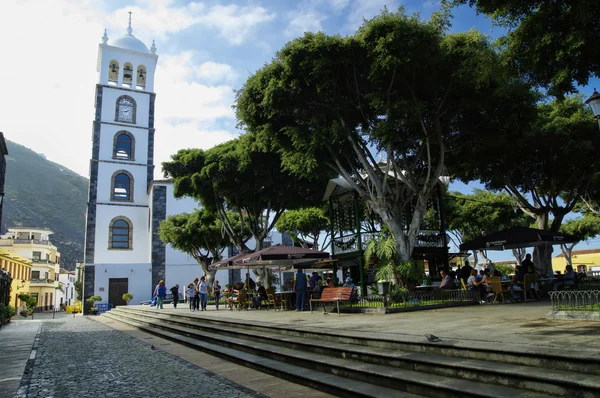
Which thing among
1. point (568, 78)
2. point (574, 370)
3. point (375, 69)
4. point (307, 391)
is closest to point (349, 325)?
point (307, 391)

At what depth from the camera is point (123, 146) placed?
129 feet

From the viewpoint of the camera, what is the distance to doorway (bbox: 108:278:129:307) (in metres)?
36.0

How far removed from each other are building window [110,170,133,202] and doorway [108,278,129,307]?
7.01 m

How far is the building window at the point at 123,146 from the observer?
127 ft

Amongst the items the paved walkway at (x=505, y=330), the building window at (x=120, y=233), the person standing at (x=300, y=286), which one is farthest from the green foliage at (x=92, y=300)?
the paved walkway at (x=505, y=330)

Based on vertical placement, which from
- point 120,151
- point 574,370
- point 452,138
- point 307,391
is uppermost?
point 120,151

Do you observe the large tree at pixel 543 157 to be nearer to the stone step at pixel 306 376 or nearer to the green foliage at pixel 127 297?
the stone step at pixel 306 376

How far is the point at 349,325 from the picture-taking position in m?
9.16

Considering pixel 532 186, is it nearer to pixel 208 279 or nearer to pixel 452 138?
pixel 452 138

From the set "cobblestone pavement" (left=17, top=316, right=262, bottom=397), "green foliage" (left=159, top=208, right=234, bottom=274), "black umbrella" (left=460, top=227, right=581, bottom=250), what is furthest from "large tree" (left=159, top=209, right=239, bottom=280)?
"cobblestone pavement" (left=17, top=316, right=262, bottom=397)

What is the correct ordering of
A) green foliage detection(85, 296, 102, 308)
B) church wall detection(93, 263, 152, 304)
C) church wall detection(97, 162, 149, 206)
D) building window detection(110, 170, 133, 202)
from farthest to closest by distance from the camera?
building window detection(110, 170, 133, 202), church wall detection(97, 162, 149, 206), church wall detection(93, 263, 152, 304), green foliage detection(85, 296, 102, 308)

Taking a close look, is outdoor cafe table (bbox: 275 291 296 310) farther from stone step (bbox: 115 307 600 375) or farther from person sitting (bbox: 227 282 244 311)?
stone step (bbox: 115 307 600 375)

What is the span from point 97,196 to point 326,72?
98.2ft

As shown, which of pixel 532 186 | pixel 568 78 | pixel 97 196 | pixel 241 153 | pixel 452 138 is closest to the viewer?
pixel 568 78
